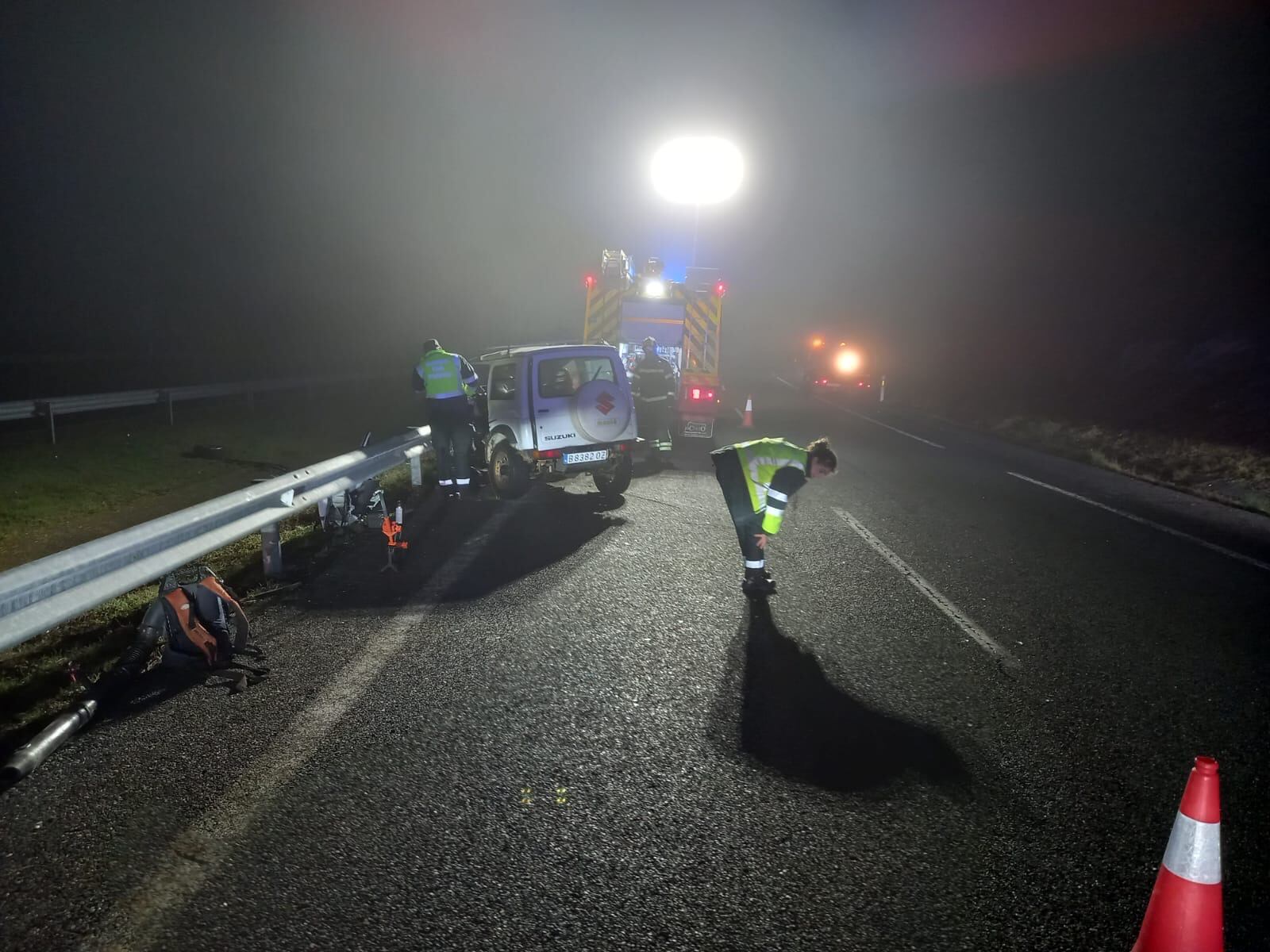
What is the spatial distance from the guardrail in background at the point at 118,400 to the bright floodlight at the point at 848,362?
18754 mm

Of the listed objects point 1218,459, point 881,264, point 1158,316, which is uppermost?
point 881,264

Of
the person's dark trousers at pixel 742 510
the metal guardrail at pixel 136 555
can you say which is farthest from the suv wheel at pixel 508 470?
the person's dark trousers at pixel 742 510

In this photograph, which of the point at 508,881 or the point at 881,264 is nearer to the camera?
the point at 508,881

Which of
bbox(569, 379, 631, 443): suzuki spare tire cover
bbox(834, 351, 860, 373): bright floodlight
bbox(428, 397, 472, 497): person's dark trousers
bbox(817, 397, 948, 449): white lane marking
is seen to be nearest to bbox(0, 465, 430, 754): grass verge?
bbox(428, 397, 472, 497): person's dark trousers

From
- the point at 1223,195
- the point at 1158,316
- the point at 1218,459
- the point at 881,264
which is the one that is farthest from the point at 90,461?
the point at 881,264

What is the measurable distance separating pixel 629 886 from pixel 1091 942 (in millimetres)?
1555

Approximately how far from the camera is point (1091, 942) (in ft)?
9.54

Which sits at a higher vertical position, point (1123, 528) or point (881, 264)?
point (881, 264)

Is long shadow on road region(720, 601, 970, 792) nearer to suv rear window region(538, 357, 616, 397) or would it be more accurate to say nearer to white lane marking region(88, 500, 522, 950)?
white lane marking region(88, 500, 522, 950)

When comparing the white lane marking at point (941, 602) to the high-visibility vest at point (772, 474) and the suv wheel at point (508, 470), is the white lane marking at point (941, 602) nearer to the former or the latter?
the high-visibility vest at point (772, 474)

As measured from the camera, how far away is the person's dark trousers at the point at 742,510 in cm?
688

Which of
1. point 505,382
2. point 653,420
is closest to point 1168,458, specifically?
point 653,420

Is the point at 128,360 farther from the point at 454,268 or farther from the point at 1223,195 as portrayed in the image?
the point at 454,268

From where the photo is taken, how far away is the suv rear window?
10.3 m
